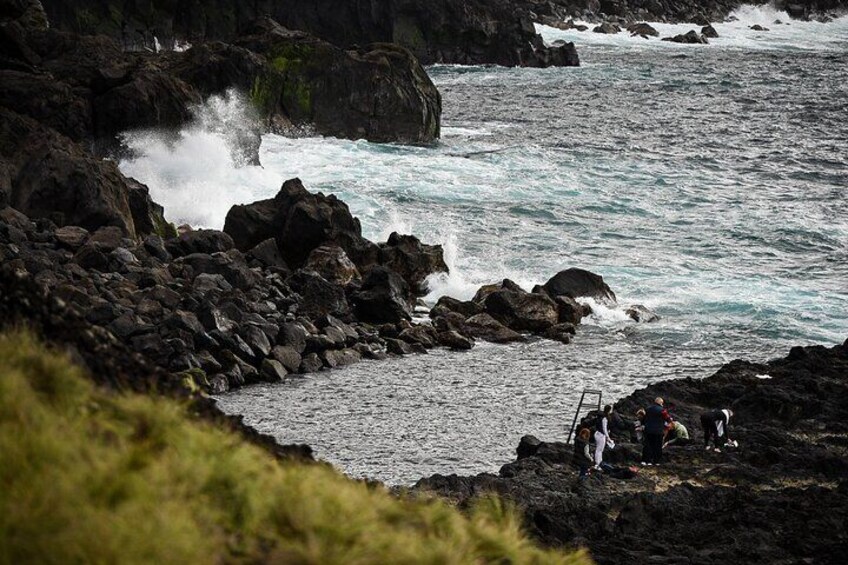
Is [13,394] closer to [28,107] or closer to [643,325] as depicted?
[643,325]

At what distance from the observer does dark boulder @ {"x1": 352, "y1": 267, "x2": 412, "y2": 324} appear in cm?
2906

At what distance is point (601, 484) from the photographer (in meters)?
18.4

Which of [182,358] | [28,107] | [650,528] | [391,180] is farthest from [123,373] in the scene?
[391,180]

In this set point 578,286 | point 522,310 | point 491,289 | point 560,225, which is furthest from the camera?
point 560,225

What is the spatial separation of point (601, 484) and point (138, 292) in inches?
490

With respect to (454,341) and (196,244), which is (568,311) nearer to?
(454,341)

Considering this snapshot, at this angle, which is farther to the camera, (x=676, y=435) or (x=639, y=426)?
(x=639, y=426)

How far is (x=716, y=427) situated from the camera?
69.8 ft

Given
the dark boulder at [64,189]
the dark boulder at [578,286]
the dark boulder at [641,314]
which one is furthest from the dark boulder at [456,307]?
the dark boulder at [64,189]

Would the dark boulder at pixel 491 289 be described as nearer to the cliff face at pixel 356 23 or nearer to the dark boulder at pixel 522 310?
the dark boulder at pixel 522 310

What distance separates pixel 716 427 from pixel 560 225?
70.2 feet

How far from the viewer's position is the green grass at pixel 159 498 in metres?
6.70

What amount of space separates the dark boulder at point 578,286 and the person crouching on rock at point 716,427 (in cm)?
1078

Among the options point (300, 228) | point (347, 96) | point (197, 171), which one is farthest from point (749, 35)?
point (300, 228)
